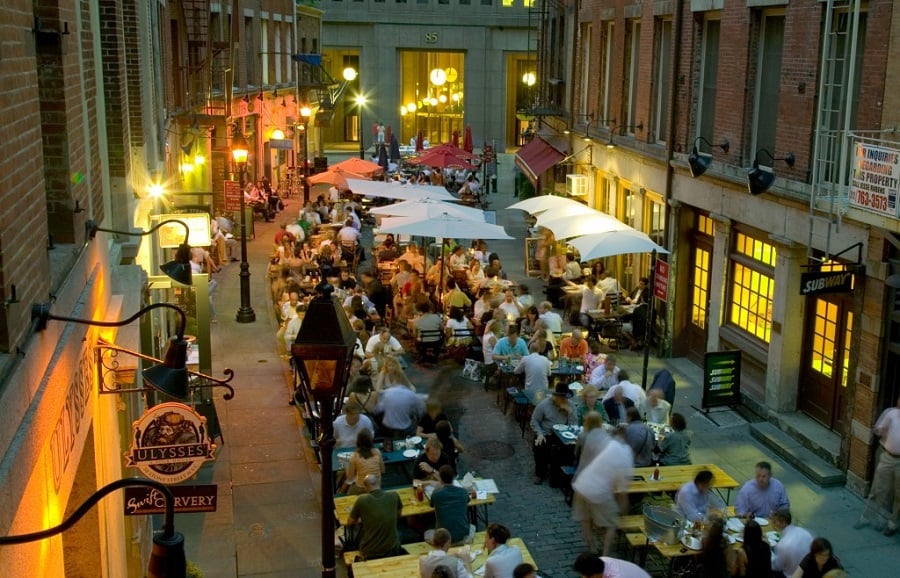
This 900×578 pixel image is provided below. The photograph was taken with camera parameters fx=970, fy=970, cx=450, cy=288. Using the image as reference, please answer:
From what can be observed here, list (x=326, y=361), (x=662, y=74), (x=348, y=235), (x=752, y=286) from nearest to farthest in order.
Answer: (x=326, y=361)
(x=752, y=286)
(x=662, y=74)
(x=348, y=235)

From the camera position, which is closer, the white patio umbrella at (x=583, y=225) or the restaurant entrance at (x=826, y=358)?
the restaurant entrance at (x=826, y=358)

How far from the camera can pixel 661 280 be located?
15.4 meters

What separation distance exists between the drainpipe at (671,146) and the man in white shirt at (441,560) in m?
11.1

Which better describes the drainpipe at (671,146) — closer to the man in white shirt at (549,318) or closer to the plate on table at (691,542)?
Result: the man in white shirt at (549,318)

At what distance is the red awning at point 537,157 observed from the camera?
28742mm

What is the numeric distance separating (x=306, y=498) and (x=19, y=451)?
854 centimetres

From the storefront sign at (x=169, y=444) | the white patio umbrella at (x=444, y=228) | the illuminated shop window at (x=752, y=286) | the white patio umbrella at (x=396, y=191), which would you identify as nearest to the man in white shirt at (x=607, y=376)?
the illuminated shop window at (x=752, y=286)

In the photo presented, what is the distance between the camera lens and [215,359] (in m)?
18.9

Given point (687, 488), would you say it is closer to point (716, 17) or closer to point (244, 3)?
point (716, 17)

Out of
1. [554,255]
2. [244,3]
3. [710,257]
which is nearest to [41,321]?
[710,257]

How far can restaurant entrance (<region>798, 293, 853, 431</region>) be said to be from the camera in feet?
45.8

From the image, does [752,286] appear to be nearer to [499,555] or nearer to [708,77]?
[708,77]

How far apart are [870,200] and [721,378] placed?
4.88 metres

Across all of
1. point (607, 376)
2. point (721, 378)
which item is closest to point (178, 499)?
point (607, 376)
